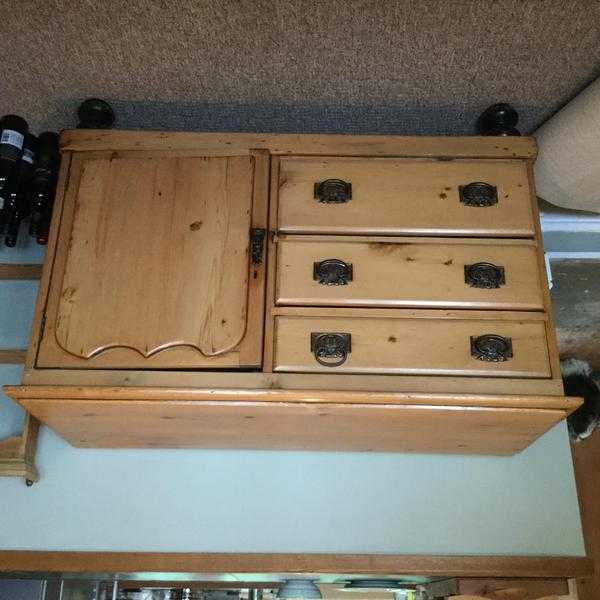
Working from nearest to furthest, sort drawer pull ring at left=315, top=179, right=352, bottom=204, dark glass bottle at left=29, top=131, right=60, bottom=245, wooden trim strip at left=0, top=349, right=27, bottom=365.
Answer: drawer pull ring at left=315, top=179, right=352, bottom=204 → dark glass bottle at left=29, top=131, right=60, bottom=245 → wooden trim strip at left=0, top=349, right=27, bottom=365

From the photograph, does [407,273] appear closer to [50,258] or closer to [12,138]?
[50,258]

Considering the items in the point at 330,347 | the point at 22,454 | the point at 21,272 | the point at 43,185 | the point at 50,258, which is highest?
the point at 43,185

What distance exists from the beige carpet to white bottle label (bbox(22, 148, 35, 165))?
15 centimetres

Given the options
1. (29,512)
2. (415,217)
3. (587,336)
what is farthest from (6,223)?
(587,336)

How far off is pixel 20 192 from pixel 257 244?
755 mm

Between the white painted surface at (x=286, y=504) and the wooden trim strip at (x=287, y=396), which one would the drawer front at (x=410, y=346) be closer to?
the wooden trim strip at (x=287, y=396)

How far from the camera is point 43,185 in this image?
5.93ft

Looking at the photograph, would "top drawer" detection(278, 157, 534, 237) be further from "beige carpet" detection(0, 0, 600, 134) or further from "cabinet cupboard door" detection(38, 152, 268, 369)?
"beige carpet" detection(0, 0, 600, 134)

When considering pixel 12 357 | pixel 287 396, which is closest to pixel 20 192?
pixel 12 357

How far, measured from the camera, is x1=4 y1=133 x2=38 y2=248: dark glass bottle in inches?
71.6

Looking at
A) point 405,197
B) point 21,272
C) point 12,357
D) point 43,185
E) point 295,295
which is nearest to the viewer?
point 295,295

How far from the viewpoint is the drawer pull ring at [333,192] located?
168cm

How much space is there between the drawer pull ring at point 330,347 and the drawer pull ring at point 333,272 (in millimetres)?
135

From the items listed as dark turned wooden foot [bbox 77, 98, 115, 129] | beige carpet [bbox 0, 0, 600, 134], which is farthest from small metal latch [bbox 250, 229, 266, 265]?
dark turned wooden foot [bbox 77, 98, 115, 129]
